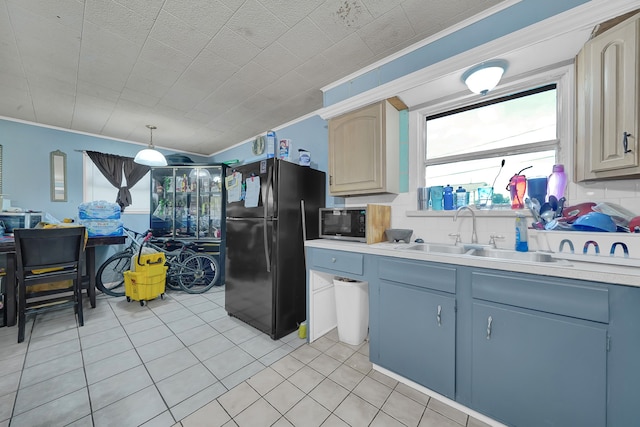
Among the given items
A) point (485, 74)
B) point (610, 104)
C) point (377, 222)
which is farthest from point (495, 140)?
point (377, 222)

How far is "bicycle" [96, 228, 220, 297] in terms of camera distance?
352cm

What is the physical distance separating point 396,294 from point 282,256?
3.50ft

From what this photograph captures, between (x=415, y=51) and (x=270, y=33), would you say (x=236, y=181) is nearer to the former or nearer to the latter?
(x=270, y=33)

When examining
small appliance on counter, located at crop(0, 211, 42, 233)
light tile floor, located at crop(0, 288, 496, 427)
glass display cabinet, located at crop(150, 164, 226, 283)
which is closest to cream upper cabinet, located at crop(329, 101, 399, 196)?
light tile floor, located at crop(0, 288, 496, 427)

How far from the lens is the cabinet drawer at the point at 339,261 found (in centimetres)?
180

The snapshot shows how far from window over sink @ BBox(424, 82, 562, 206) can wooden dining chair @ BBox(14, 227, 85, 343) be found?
3519 millimetres

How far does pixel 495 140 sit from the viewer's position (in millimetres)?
1841

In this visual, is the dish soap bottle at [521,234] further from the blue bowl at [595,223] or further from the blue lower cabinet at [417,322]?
the blue lower cabinet at [417,322]

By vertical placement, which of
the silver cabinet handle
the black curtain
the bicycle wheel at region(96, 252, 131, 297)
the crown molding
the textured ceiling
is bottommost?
the bicycle wheel at region(96, 252, 131, 297)

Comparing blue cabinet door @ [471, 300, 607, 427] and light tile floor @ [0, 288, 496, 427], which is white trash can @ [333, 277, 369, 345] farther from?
blue cabinet door @ [471, 300, 607, 427]

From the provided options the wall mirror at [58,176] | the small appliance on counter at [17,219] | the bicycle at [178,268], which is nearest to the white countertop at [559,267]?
the bicycle at [178,268]

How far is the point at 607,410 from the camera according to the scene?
988 mm

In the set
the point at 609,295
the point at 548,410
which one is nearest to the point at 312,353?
Result: the point at 548,410

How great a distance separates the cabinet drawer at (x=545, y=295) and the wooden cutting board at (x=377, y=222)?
31.1 inches
